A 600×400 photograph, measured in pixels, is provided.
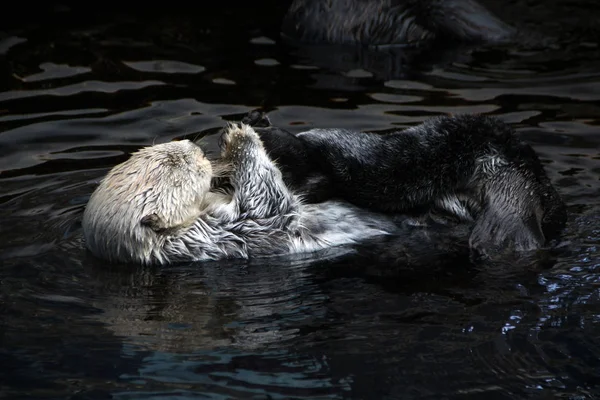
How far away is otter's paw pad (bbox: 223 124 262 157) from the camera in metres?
4.39

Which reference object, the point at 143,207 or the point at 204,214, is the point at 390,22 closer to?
the point at 204,214

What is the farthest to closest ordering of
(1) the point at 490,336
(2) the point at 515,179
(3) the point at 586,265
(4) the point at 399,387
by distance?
(2) the point at 515,179
(3) the point at 586,265
(1) the point at 490,336
(4) the point at 399,387

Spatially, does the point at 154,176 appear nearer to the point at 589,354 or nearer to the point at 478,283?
the point at 478,283

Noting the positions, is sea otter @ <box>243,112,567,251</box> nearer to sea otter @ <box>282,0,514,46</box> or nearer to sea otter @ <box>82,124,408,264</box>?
sea otter @ <box>82,124,408,264</box>

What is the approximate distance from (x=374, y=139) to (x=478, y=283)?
0.88 metres

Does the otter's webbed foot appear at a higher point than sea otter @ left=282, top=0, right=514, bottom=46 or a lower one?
lower

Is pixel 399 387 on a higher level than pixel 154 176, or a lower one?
lower

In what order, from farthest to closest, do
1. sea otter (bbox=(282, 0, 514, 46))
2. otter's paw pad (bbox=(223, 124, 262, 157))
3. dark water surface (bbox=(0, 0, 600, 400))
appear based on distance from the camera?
sea otter (bbox=(282, 0, 514, 46)) → otter's paw pad (bbox=(223, 124, 262, 157)) → dark water surface (bbox=(0, 0, 600, 400))

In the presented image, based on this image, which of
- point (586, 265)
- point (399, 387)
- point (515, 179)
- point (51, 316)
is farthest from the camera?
point (515, 179)

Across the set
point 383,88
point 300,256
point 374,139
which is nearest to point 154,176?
point 300,256

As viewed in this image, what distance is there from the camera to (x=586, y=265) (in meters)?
4.07

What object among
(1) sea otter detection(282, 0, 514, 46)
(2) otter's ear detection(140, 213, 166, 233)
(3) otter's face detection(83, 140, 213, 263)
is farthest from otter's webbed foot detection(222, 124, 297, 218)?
(1) sea otter detection(282, 0, 514, 46)

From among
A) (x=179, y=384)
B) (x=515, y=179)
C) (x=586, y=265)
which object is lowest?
(x=179, y=384)

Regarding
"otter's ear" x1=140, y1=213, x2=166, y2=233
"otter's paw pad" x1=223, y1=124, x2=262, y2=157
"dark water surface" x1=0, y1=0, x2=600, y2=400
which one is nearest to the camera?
"dark water surface" x1=0, y1=0, x2=600, y2=400
